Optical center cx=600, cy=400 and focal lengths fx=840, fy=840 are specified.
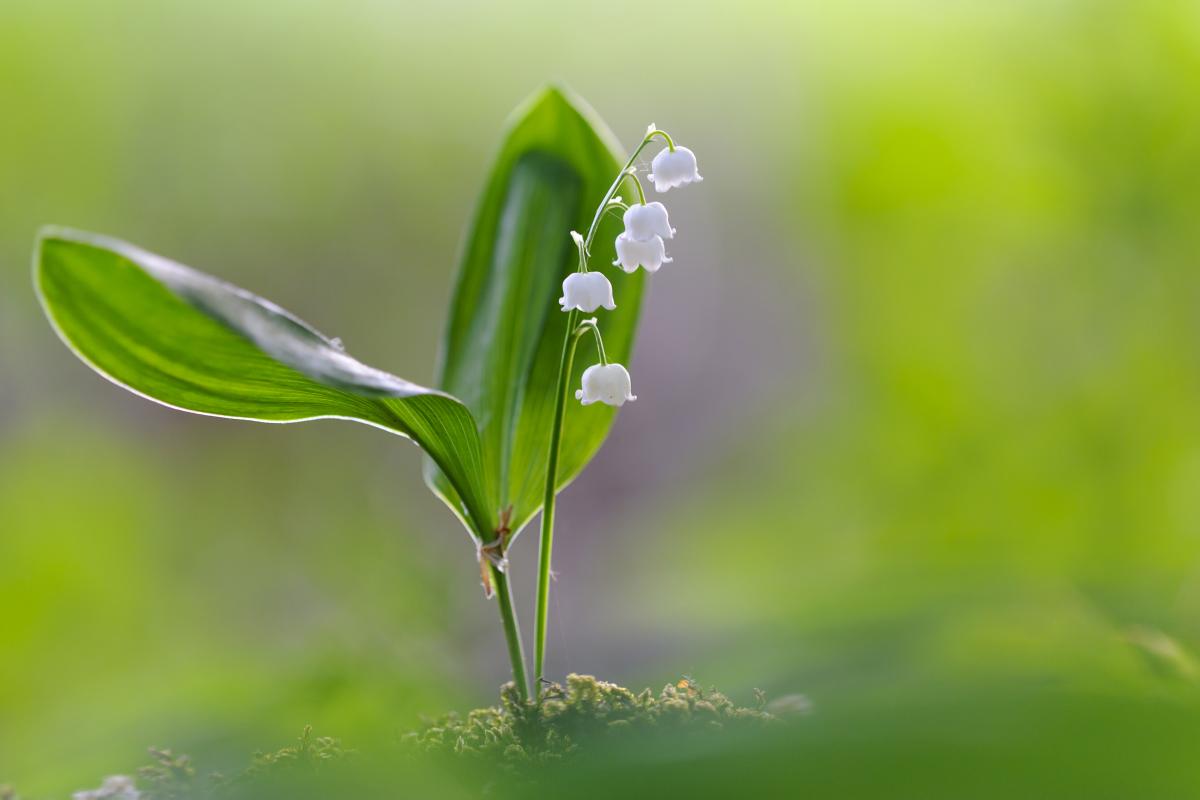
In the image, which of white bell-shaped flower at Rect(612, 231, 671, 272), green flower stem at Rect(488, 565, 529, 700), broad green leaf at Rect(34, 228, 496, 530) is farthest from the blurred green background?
white bell-shaped flower at Rect(612, 231, 671, 272)

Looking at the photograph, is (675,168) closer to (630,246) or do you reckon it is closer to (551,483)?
(630,246)

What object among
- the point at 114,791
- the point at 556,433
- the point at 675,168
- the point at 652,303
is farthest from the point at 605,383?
the point at 652,303

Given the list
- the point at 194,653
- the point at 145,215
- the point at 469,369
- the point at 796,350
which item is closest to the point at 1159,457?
the point at 796,350

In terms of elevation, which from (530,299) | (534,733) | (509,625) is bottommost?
(534,733)

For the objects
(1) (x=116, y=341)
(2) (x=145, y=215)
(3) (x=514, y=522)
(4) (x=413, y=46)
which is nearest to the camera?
(1) (x=116, y=341)

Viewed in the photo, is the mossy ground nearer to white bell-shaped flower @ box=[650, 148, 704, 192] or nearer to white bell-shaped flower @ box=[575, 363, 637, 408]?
white bell-shaped flower @ box=[575, 363, 637, 408]

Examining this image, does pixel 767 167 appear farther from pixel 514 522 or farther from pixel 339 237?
pixel 514 522

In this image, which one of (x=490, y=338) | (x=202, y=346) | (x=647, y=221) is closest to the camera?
(x=202, y=346)
